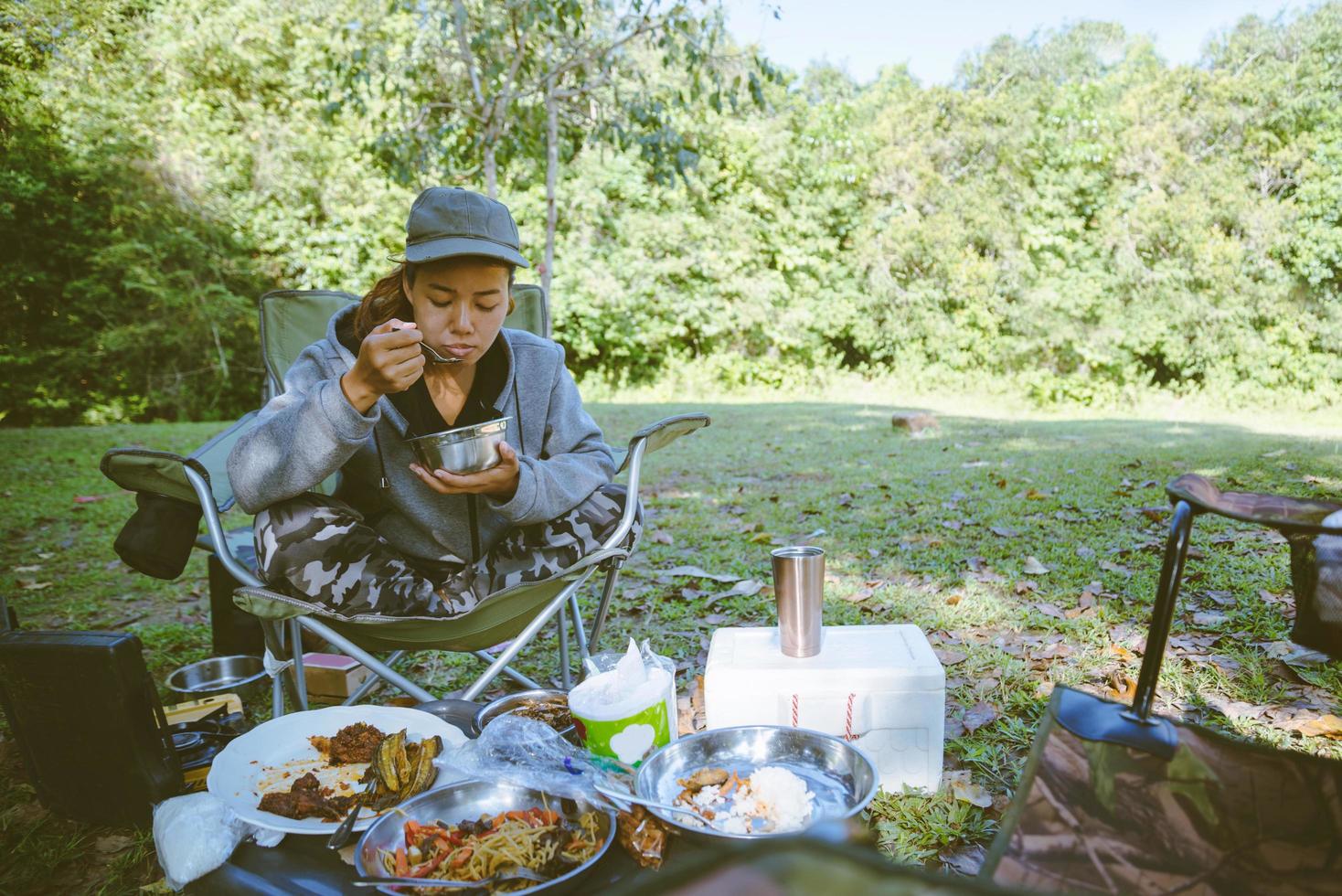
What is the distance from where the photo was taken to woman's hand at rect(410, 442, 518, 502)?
194 centimetres

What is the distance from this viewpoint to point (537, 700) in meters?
1.90

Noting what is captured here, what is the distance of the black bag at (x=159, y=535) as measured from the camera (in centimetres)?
195

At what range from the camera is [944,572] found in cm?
347

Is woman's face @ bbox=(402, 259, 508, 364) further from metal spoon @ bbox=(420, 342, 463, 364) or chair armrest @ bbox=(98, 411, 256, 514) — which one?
chair armrest @ bbox=(98, 411, 256, 514)

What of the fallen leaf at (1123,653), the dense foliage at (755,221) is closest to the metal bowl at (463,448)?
the fallen leaf at (1123,653)

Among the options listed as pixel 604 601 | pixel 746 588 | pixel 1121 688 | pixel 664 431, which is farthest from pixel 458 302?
pixel 1121 688

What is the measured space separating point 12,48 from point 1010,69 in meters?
19.5

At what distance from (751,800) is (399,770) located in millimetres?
664

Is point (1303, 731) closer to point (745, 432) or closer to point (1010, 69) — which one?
point (745, 432)

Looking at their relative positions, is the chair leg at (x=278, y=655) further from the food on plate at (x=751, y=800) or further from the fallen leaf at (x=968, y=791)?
the fallen leaf at (x=968, y=791)

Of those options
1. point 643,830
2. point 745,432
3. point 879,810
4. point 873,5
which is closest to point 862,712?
point 879,810

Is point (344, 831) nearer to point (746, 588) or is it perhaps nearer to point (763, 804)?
point (763, 804)

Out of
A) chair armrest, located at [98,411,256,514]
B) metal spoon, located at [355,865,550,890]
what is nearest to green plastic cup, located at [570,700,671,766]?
metal spoon, located at [355,865,550,890]

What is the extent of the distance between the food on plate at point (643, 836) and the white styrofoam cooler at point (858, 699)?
52 cm
